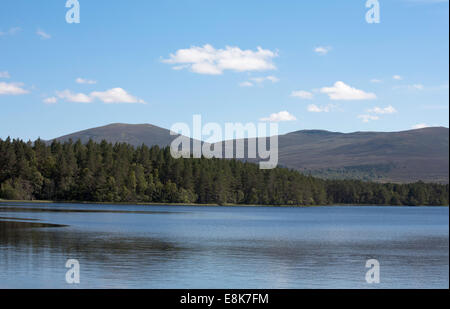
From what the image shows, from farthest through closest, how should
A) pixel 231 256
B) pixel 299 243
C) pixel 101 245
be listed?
1. pixel 299 243
2. pixel 101 245
3. pixel 231 256

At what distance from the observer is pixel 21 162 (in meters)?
196

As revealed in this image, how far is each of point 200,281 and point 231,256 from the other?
636 inches
